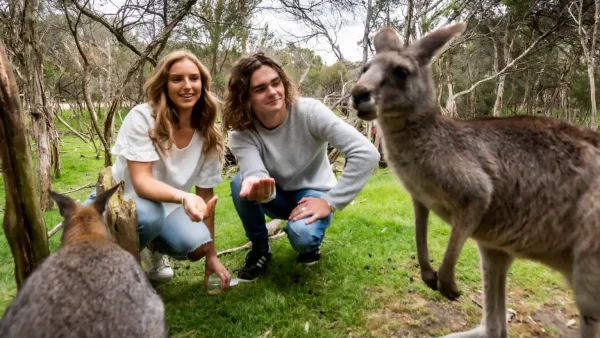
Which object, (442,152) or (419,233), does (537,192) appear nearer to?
(442,152)

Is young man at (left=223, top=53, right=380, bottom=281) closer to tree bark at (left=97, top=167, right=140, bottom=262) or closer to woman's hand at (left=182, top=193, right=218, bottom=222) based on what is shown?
woman's hand at (left=182, top=193, right=218, bottom=222)

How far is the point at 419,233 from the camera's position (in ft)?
7.62

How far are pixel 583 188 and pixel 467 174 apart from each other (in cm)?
48

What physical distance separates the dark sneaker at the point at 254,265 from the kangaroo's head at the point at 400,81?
1632 mm

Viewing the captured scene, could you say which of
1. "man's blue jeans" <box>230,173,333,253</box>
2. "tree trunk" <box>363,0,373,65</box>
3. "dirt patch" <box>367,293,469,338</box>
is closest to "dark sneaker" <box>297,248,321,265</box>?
"man's blue jeans" <box>230,173,333,253</box>

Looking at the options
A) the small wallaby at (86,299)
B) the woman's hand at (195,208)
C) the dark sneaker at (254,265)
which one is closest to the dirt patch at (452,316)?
the dark sneaker at (254,265)

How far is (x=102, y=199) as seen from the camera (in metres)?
1.93

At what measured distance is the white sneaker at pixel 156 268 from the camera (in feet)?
10.1

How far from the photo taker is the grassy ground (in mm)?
2447

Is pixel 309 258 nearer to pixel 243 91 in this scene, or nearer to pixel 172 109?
pixel 243 91

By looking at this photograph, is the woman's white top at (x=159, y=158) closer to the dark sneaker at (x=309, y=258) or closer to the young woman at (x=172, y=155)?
the young woman at (x=172, y=155)

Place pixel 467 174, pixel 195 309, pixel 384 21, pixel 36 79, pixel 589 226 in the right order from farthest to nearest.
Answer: pixel 384 21 → pixel 36 79 → pixel 195 309 → pixel 467 174 → pixel 589 226

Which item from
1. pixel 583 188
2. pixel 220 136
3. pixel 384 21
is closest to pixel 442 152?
pixel 583 188

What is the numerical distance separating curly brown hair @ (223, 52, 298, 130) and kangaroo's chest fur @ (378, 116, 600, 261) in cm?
101
